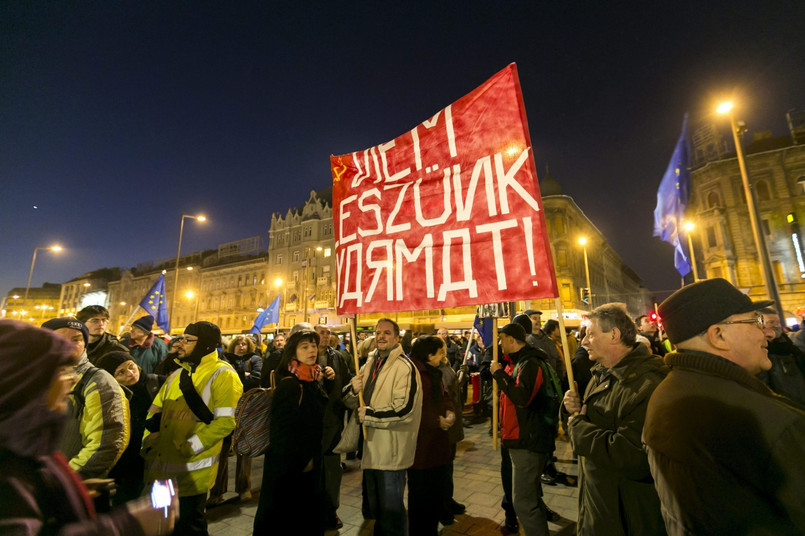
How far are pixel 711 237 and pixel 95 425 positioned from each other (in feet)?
154

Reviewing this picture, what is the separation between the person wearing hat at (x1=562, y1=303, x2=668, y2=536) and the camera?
2.27 metres

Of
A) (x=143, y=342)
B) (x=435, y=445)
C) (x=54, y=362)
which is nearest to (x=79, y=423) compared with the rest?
(x=54, y=362)

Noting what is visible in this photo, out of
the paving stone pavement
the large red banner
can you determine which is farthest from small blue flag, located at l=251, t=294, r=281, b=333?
the large red banner

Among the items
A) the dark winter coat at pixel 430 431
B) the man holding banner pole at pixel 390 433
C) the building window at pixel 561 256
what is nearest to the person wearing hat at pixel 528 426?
the dark winter coat at pixel 430 431

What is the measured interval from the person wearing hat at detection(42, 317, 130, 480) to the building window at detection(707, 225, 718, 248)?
46.6 meters

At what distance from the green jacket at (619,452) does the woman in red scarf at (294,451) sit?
2.09 metres

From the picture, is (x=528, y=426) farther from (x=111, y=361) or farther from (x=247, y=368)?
(x=247, y=368)

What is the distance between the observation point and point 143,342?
601 cm

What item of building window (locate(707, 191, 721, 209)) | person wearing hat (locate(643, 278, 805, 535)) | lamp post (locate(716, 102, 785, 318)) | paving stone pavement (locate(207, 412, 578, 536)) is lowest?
paving stone pavement (locate(207, 412, 578, 536))

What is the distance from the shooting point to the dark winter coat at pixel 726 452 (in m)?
1.33

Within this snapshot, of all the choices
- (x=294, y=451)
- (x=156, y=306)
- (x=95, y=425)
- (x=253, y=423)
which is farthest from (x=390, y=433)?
(x=156, y=306)

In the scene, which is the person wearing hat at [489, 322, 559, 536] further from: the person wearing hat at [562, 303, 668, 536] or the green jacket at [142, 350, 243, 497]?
the green jacket at [142, 350, 243, 497]

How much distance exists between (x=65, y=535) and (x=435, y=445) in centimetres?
301

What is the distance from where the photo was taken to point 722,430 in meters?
1.45
